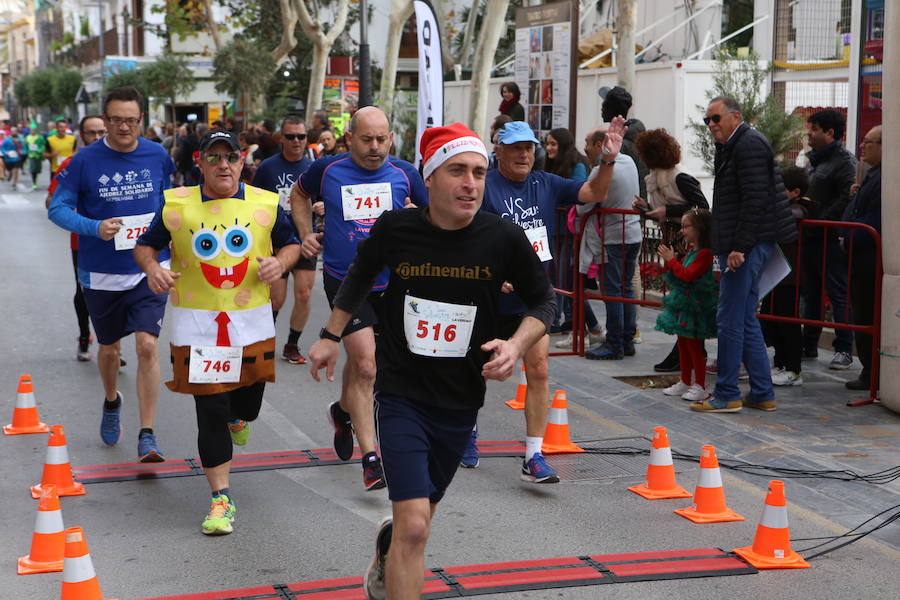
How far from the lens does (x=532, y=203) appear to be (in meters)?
6.89

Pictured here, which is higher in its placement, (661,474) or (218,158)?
(218,158)

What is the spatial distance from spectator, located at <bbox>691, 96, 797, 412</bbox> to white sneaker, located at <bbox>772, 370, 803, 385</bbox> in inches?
32.2

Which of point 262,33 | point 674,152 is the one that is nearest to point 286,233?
point 674,152

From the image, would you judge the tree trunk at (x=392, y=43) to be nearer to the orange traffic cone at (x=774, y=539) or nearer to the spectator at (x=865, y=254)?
the spectator at (x=865, y=254)

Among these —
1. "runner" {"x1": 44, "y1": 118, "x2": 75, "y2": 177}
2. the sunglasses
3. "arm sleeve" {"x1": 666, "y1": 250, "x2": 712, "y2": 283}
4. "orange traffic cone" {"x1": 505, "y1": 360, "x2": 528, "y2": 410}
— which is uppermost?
"runner" {"x1": 44, "y1": 118, "x2": 75, "y2": 177}

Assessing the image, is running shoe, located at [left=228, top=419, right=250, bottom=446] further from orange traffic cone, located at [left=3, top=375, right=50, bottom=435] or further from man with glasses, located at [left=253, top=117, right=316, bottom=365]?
man with glasses, located at [left=253, top=117, right=316, bottom=365]

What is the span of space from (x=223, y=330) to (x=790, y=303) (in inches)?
203

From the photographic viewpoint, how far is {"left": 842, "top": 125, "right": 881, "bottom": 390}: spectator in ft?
28.8

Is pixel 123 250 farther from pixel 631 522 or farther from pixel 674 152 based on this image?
pixel 674 152

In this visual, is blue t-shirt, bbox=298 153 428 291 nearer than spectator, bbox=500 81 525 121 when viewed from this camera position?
Yes

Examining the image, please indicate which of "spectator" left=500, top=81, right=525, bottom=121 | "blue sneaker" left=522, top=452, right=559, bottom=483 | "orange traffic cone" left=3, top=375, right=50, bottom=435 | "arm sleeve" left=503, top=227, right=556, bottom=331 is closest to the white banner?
"spectator" left=500, top=81, right=525, bottom=121

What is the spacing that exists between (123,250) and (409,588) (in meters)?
3.83

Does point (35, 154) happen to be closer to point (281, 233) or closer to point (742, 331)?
point (742, 331)

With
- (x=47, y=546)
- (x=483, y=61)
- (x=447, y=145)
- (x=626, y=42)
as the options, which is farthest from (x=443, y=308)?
(x=483, y=61)
